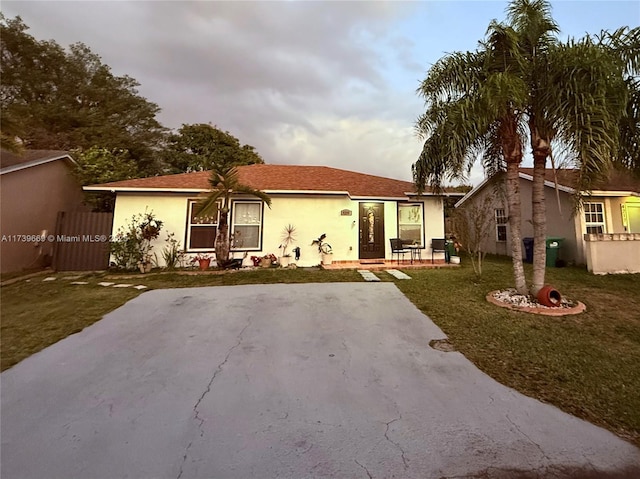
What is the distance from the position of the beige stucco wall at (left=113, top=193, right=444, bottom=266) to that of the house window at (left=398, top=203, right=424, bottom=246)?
270mm

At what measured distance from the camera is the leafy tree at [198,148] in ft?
71.8

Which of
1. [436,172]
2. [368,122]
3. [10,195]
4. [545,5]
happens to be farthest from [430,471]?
[368,122]

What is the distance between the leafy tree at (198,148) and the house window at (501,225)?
742 inches

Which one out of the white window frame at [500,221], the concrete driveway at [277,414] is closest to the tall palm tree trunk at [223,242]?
the concrete driveway at [277,414]

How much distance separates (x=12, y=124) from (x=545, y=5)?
12754 millimetres

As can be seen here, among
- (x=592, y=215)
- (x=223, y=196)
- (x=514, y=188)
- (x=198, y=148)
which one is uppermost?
(x=198, y=148)

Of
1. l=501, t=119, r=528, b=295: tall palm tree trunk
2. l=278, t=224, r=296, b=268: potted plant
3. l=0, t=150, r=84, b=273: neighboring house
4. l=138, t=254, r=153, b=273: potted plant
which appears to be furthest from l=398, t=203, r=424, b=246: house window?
l=0, t=150, r=84, b=273: neighboring house

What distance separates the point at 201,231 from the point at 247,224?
1689 millimetres

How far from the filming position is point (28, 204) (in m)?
8.59

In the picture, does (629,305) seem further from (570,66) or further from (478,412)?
(478,412)

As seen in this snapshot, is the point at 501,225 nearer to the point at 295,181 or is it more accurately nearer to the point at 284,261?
the point at 295,181

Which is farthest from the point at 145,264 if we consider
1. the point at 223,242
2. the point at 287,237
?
the point at 287,237

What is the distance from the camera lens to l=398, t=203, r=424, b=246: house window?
11039mm

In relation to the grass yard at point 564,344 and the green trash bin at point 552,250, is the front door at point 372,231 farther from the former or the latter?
the green trash bin at point 552,250
